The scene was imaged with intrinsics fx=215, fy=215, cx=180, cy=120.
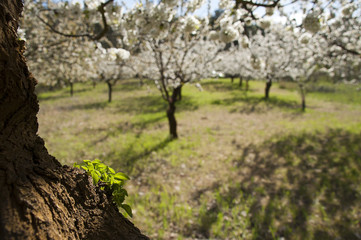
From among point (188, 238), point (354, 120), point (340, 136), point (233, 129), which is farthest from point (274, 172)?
point (354, 120)

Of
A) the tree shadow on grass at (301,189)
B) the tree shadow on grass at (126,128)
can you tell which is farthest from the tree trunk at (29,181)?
the tree shadow on grass at (126,128)

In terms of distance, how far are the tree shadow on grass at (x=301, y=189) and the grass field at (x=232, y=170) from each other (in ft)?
0.07

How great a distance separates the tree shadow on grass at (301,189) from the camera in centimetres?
385

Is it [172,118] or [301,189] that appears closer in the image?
[301,189]

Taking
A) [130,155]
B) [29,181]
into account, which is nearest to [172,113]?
[130,155]

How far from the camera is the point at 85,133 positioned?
9.72m

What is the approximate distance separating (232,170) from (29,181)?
5.70 m

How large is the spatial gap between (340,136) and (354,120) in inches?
164

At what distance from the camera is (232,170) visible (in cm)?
610

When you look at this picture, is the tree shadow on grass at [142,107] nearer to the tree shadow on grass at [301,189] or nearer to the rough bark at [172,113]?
the rough bark at [172,113]

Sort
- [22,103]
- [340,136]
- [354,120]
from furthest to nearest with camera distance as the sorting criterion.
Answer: [354,120], [340,136], [22,103]

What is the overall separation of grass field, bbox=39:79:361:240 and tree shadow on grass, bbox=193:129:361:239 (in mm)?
22

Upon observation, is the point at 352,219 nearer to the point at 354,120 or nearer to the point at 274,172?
the point at 274,172

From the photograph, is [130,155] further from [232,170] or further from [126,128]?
[126,128]
